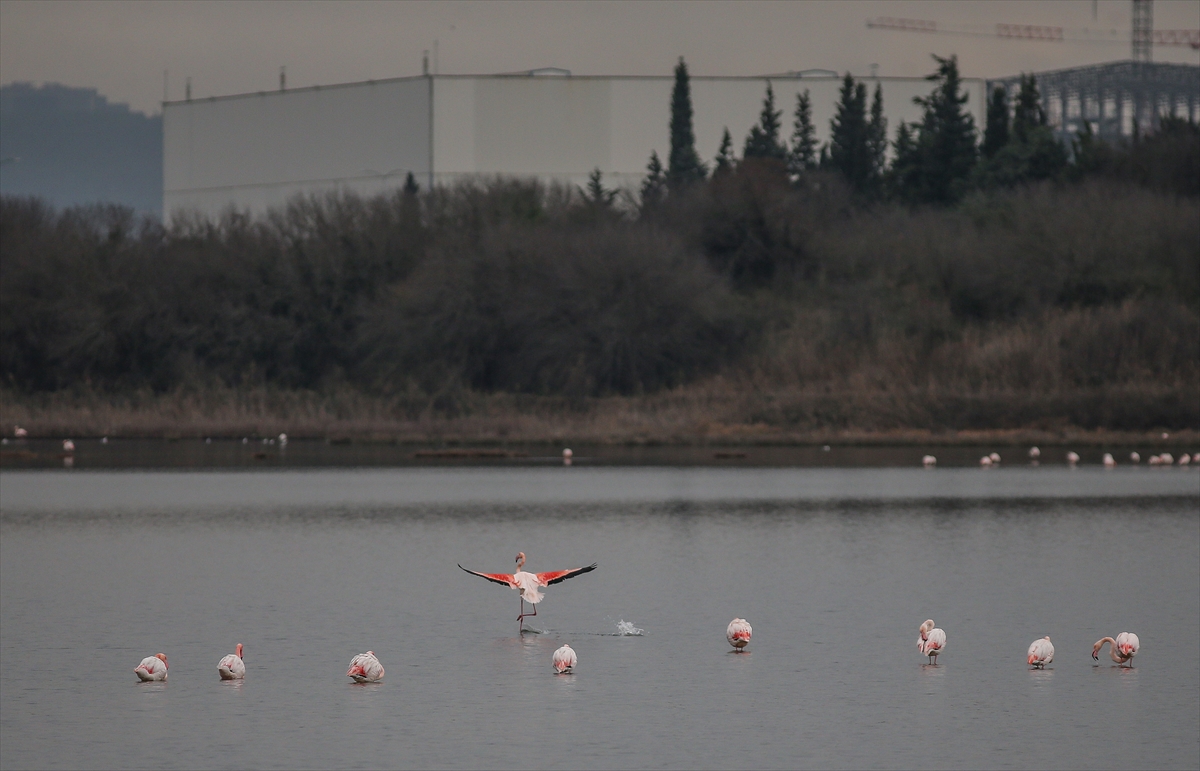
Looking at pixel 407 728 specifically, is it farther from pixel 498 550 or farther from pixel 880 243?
pixel 880 243

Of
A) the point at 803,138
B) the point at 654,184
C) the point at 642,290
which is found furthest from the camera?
the point at 803,138

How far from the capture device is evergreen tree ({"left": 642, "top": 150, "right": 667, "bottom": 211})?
6862 cm

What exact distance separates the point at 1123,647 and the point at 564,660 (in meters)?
4.49

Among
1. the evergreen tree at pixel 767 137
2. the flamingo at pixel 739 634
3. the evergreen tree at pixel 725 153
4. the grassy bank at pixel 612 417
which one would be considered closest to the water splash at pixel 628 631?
the flamingo at pixel 739 634

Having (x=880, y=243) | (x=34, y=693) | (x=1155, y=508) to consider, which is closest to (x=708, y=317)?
(x=880, y=243)

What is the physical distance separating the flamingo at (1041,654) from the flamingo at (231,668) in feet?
20.7

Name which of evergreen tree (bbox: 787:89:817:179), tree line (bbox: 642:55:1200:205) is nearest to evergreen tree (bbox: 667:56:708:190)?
tree line (bbox: 642:55:1200:205)

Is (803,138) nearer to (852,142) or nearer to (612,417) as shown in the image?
(852,142)

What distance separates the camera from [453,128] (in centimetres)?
7625

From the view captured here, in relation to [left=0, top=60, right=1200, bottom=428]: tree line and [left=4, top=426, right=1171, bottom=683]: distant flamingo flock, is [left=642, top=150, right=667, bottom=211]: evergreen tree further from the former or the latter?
[left=4, top=426, right=1171, bottom=683]: distant flamingo flock

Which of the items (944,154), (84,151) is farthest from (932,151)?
(84,151)

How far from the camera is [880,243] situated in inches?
A: 2485

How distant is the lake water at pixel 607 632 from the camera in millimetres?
11766

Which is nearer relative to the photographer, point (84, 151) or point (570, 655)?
point (570, 655)
